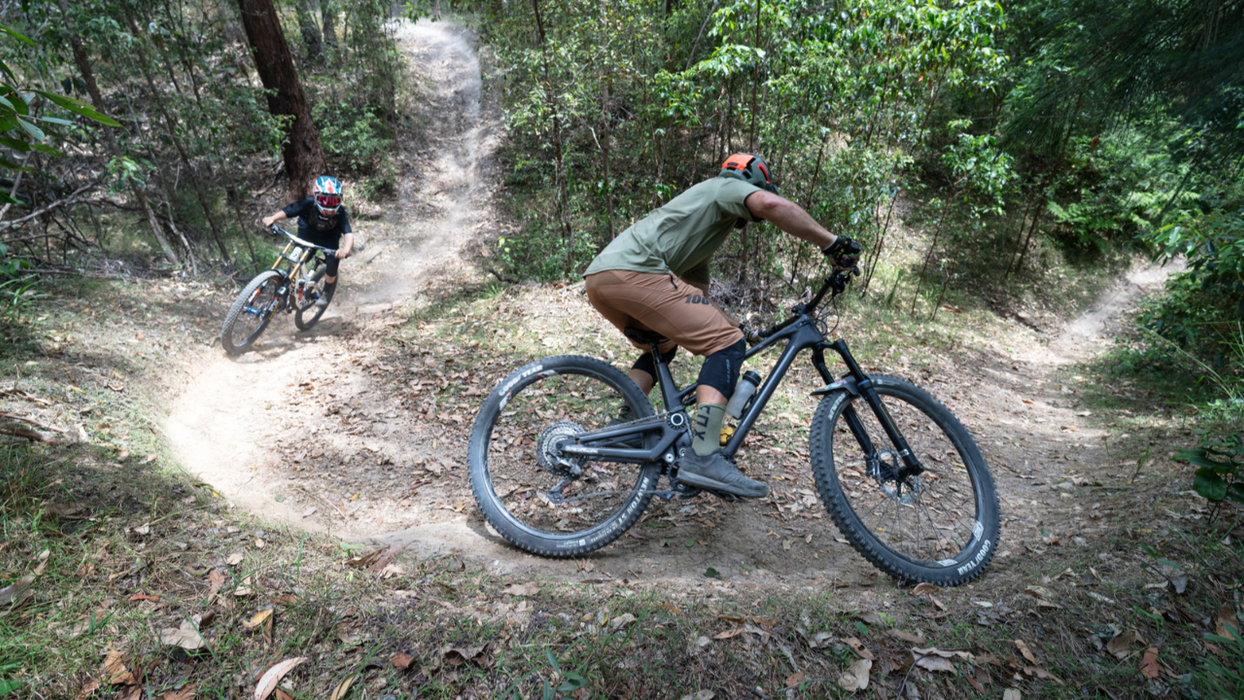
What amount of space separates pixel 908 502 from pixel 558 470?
6.65 ft

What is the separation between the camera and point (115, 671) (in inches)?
67.3

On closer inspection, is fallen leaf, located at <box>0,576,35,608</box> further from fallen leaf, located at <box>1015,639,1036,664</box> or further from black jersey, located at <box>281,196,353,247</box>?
black jersey, located at <box>281,196,353,247</box>

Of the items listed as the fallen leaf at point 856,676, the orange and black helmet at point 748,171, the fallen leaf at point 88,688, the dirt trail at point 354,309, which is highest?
the orange and black helmet at point 748,171


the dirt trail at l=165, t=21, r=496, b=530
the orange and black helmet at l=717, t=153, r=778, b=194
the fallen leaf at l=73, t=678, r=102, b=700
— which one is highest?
the orange and black helmet at l=717, t=153, r=778, b=194

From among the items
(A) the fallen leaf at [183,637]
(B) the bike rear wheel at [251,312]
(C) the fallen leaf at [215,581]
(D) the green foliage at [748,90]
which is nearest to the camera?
(A) the fallen leaf at [183,637]

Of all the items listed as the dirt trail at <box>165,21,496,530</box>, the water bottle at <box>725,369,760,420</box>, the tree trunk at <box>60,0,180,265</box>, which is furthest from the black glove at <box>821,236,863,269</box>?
the tree trunk at <box>60,0,180,265</box>

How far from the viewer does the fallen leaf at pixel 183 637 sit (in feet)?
5.99

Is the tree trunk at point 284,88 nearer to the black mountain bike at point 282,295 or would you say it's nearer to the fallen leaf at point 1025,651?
the black mountain bike at point 282,295

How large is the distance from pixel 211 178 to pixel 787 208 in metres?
12.5

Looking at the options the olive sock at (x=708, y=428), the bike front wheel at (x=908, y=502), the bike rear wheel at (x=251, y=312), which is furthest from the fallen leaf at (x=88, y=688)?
the bike rear wheel at (x=251, y=312)

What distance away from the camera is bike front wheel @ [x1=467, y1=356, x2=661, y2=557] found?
3.06 meters

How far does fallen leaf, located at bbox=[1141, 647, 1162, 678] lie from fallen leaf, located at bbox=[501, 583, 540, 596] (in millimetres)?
2294

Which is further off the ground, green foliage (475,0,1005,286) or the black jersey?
green foliage (475,0,1005,286)

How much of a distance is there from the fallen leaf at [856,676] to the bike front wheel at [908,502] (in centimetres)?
83
